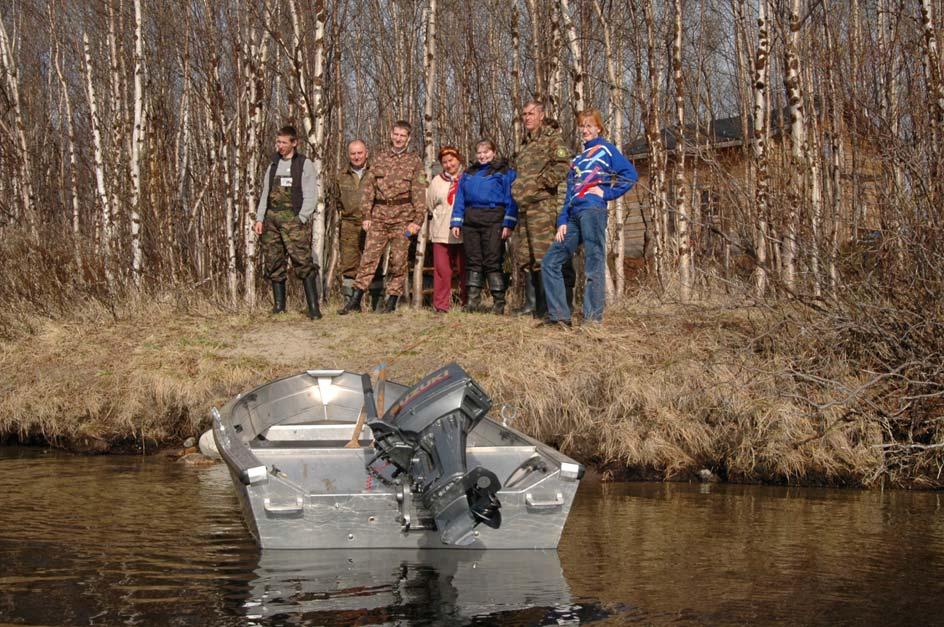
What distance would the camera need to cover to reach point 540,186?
37.1ft

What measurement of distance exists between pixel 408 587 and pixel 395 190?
24.0 ft

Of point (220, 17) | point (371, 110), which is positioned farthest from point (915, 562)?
Answer: point (371, 110)

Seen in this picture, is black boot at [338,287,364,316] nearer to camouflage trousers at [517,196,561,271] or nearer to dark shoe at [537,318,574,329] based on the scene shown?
camouflage trousers at [517,196,561,271]

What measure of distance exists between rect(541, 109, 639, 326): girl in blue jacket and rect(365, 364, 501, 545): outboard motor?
443 cm

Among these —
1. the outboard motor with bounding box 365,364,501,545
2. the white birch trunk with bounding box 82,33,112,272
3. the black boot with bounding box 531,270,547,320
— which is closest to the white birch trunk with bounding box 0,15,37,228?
the white birch trunk with bounding box 82,33,112,272

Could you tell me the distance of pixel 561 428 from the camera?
9.65 meters

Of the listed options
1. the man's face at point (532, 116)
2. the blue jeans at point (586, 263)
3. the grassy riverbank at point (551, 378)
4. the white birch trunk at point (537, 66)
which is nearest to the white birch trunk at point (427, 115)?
the grassy riverbank at point (551, 378)

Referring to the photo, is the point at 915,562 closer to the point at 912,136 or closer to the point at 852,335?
the point at 852,335

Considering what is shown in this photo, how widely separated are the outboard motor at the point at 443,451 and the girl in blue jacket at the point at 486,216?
18.8 ft

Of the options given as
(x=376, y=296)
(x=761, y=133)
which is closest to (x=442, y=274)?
(x=376, y=296)

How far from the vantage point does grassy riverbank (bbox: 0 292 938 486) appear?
9039 millimetres

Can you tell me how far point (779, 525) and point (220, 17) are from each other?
1310cm

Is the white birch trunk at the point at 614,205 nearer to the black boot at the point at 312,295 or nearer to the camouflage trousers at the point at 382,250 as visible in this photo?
the camouflage trousers at the point at 382,250

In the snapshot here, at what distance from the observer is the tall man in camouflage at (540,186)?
1123 cm
